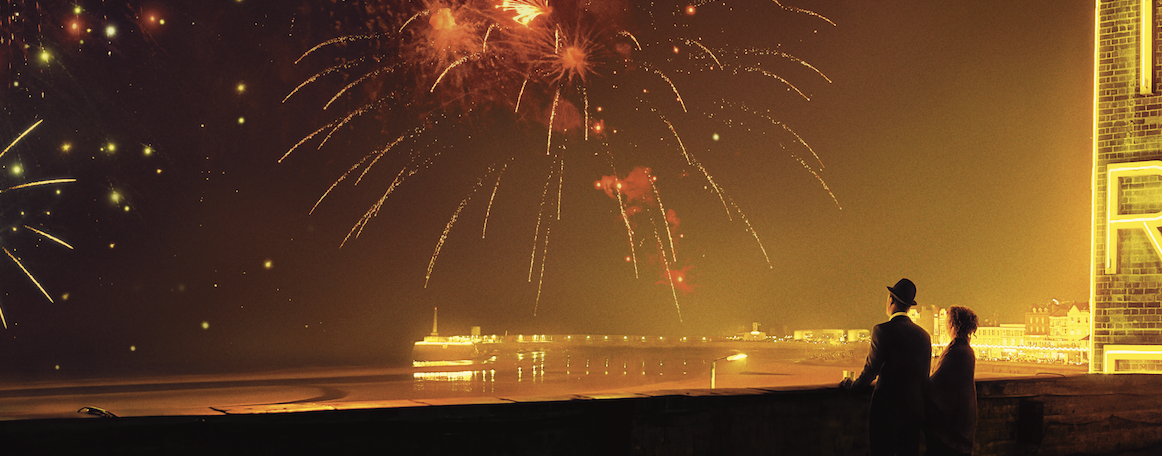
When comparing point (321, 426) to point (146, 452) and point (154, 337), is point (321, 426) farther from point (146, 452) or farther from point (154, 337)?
point (154, 337)

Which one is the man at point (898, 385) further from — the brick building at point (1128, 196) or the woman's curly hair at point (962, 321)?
the brick building at point (1128, 196)

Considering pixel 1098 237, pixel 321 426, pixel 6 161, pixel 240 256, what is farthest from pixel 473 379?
pixel 240 256

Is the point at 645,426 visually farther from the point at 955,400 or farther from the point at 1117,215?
the point at 1117,215

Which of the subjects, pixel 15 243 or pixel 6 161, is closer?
pixel 6 161

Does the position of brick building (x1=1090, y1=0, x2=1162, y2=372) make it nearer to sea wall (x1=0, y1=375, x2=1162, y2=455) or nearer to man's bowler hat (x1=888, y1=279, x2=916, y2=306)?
sea wall (x1=0, y1=375, x2=1162, y2=455)

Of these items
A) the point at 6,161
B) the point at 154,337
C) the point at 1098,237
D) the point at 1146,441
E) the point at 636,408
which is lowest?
the point at 154,337

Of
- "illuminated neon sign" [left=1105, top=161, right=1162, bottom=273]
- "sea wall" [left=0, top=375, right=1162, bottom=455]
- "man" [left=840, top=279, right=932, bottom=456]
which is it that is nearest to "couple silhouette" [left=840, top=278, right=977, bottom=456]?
"man" [left=840, top=279, right=932, bottom=456]
